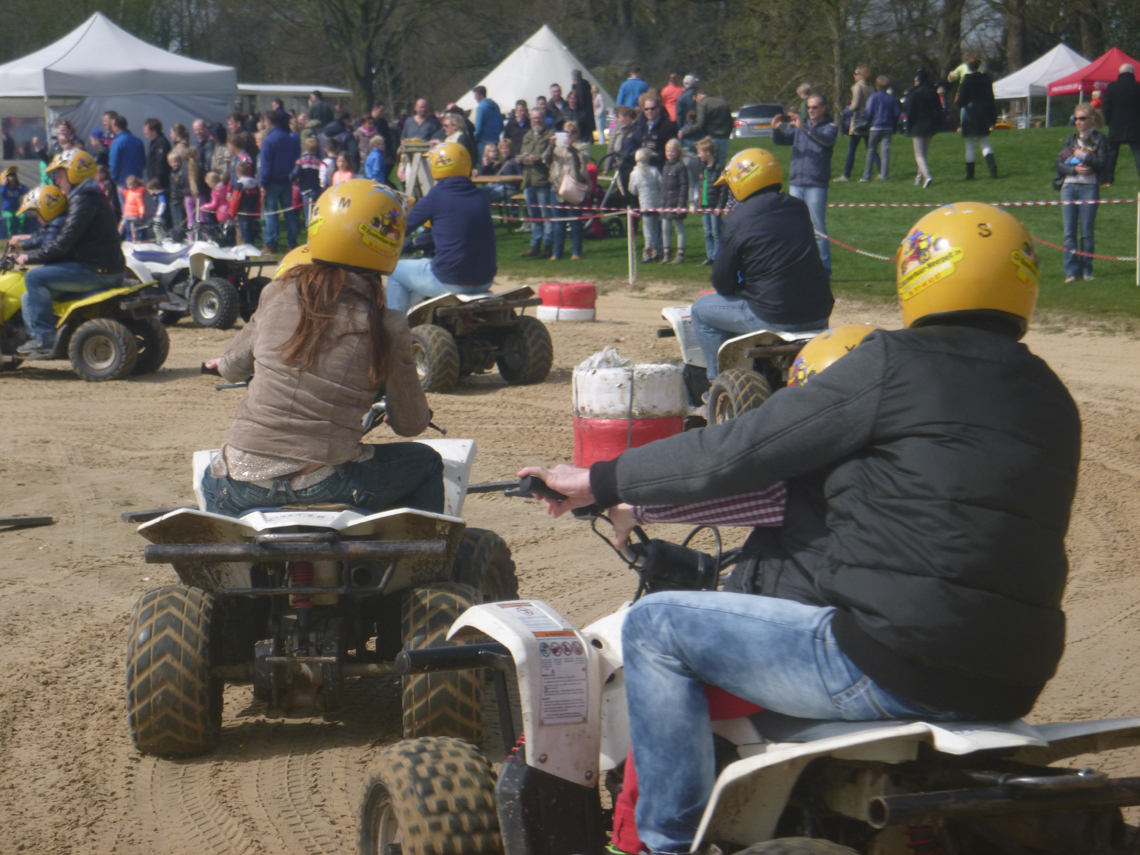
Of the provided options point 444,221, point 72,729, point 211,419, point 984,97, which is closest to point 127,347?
point 211,419

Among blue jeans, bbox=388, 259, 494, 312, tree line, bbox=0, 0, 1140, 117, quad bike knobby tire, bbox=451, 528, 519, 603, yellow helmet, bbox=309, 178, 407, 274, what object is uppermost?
tree line, bbox=0, 0, 1140, 117

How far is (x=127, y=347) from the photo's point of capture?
12.2 m

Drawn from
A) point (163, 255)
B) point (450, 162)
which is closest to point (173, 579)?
point (450, 162)

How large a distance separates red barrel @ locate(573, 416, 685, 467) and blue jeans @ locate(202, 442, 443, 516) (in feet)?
9.90

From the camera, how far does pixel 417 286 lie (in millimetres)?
11602

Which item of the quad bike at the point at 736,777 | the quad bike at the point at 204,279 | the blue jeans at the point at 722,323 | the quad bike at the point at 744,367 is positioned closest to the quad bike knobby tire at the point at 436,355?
the quad bike at the point at 744,367

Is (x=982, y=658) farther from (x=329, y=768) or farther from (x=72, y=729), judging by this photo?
(x=72, y=729)

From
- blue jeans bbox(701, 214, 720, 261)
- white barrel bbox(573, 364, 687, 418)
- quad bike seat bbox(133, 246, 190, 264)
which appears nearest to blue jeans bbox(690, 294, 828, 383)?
white barrel bbox(573, 364, 687, 418)

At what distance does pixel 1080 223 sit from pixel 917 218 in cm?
749

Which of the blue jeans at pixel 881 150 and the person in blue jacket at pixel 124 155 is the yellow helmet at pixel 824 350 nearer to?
the person in blue jacket at pixel 124 155

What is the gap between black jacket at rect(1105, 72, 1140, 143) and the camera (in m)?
19.1

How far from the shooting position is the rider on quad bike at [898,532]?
2543 mm

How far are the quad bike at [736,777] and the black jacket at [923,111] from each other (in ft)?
70.7

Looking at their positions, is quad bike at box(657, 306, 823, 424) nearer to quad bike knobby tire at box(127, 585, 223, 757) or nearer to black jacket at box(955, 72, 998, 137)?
quad bike knobby tire at box(127, 585, 223, 757)
